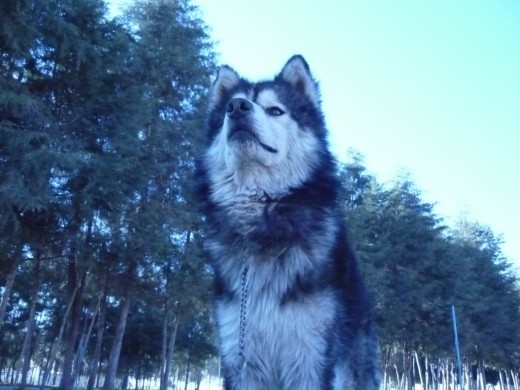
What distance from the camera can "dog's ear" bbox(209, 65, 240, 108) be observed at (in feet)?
17.1

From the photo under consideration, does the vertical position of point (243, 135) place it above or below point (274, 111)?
below

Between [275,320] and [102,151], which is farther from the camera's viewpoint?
[102,151]

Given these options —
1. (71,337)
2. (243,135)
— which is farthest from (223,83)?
(71,337)

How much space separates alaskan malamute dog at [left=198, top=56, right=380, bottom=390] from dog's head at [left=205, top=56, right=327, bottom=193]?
0.4 inches

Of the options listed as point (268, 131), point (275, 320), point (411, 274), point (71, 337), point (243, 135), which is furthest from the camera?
point (411, 274)

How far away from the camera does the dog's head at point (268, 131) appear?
4230mm

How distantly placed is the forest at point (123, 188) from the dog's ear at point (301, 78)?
5.57 ft

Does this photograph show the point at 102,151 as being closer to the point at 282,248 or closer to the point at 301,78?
the point at 301,78

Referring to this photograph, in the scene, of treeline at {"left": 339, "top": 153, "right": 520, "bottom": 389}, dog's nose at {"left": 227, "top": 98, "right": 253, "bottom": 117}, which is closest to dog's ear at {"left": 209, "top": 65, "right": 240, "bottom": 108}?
dog's nose at {"left": 227, "top": 98, "right": 253, "bottom": 117}

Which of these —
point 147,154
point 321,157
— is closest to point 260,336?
point 321,157

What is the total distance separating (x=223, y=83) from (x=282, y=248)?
2124 millimetres

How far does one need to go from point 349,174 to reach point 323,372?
2931 cm

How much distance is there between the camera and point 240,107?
420 cm

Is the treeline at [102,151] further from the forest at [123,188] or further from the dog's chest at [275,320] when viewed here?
the dog's chest at [275,320]
